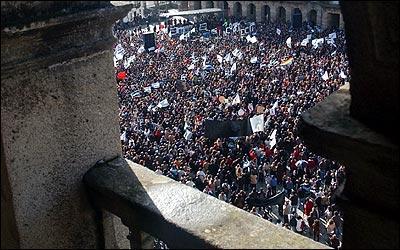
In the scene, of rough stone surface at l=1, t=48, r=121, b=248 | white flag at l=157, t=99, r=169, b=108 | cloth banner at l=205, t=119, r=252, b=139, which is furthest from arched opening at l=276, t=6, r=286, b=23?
rough stone surface at l=1, t=48, r=121, b=248

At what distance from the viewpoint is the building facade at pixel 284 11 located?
47.5m

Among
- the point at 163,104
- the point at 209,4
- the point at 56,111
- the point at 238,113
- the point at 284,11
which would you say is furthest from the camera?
the point at 209,4

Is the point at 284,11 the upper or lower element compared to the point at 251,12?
upper

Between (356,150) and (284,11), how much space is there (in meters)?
51.7

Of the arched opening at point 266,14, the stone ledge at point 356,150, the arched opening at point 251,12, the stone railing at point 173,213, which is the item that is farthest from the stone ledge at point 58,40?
the arched opening at point 251,12

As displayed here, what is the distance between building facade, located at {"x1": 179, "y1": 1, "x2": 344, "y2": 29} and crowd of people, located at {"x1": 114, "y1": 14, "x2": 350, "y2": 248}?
18.1 ft

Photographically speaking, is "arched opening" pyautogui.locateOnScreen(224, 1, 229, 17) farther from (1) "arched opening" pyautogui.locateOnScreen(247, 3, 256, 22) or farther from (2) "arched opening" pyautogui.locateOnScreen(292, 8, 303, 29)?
(2) "arched opening" pyautogui.locateOnScreen(292, 8, 303, 29)

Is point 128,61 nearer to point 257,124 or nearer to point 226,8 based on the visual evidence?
point 257,124

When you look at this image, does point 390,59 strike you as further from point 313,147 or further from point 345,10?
point 313,147

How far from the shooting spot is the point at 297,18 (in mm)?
48062

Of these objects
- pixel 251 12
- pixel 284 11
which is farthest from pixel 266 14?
pixel 284 11

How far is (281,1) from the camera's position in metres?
51.7

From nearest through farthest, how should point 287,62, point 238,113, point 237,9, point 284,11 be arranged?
1. point 238,113
2. point 287,62
3. point 284,11
4. point 237,9

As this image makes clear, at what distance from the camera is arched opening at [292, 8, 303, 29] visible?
4721 centimetres
